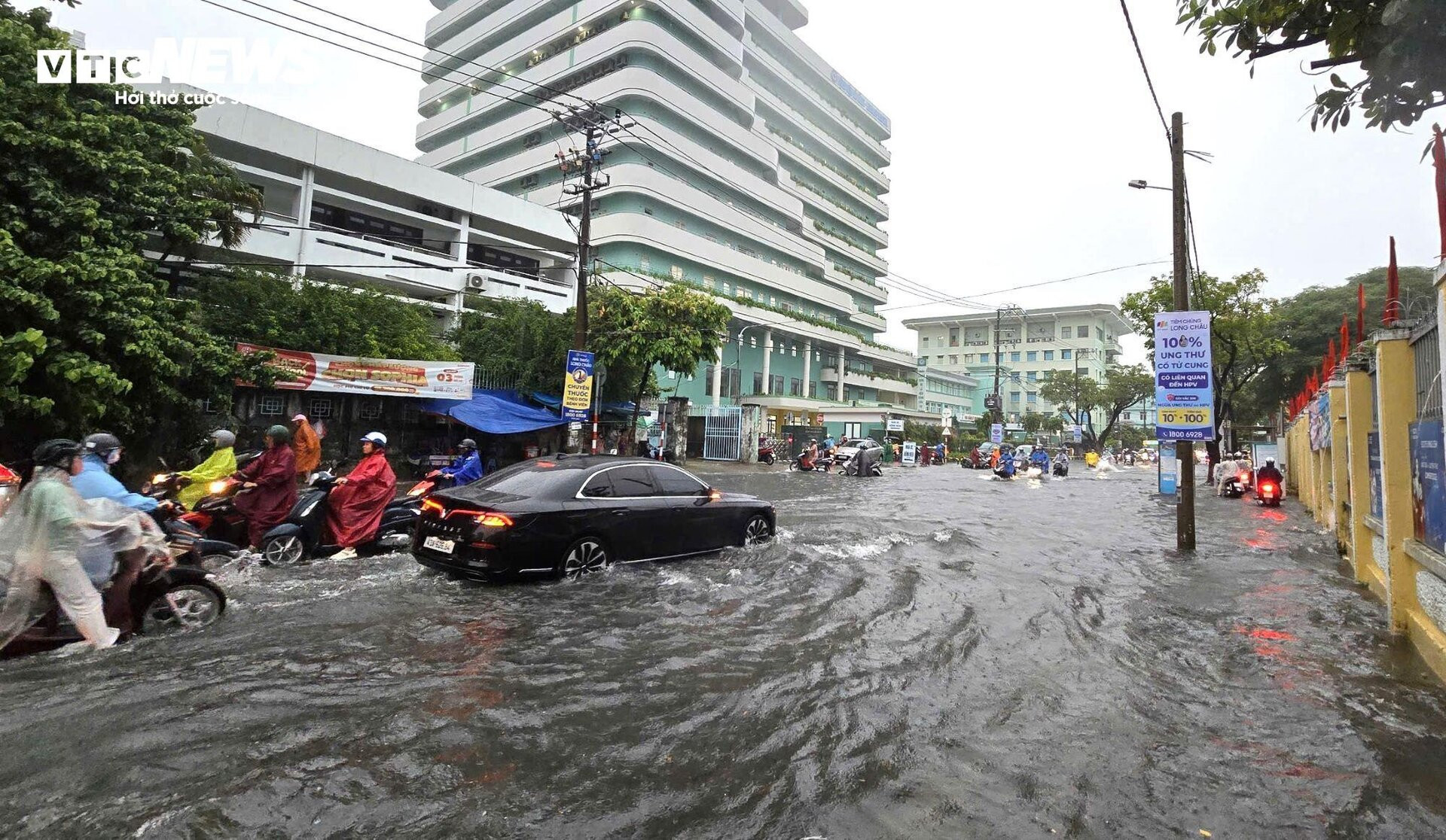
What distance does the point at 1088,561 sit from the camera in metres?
9.28

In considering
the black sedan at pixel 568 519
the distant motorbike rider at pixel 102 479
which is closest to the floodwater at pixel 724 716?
the black sedan at pixel 568 519

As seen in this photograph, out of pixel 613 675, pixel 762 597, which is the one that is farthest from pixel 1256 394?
pixel 613 675

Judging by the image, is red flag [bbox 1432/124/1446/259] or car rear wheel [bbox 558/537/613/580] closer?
red flag [bbox 1432/124/1446/259]

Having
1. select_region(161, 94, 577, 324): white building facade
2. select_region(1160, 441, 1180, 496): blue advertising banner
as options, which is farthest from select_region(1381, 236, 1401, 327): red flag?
select_region(161, 94, 577, 324): white building facade

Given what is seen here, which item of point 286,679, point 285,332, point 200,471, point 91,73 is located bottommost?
point 286,679

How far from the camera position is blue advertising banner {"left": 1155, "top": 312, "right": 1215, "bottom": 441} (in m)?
10.1

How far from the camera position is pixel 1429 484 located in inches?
197

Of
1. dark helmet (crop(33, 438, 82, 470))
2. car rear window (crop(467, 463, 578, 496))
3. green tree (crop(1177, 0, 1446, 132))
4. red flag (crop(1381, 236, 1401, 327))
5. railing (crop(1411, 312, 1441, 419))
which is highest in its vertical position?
green tree (crop(1177, 0, 1446, 132))

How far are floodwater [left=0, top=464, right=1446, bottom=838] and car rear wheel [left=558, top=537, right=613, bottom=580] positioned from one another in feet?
0.50

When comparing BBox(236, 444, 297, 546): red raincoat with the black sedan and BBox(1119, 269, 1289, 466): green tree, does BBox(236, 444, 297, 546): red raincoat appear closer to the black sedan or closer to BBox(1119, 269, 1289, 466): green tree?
the black sedan

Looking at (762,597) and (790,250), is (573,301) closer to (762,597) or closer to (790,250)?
(790,250)

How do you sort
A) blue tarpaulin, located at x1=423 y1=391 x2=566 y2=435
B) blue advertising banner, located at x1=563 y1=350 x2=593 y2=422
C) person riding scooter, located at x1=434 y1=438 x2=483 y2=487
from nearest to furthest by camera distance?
person riding scooter, located at x1=434 y1=438 x2=483 y2=487
blue advertising banner, located at x1=563 y1=350 x2=593 y2=422
blue tarpaulin, located at x1=423 y1=391 x2=566 y2=435

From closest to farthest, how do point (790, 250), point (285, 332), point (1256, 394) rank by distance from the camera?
point (285, 332) < point (1256, 394) < point (790, 250)

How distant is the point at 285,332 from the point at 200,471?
10.5 meters
